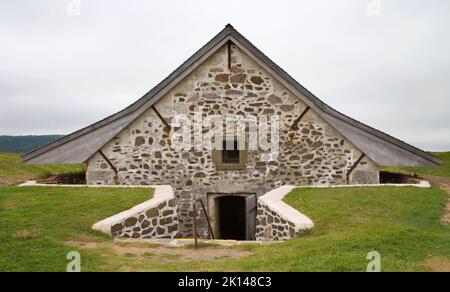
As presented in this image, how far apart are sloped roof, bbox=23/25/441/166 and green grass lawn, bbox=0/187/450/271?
5.86 ft

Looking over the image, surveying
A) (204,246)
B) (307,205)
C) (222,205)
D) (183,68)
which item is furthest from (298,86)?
(204,246)

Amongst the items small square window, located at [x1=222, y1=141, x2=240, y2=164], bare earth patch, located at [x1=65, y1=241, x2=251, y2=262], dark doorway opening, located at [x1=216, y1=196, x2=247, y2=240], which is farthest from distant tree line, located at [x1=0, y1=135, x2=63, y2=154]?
bare earth patch, located at [x1=65, y1=241, x2=251, y2=262]

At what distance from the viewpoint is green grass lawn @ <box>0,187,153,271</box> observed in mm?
Answer: 6348

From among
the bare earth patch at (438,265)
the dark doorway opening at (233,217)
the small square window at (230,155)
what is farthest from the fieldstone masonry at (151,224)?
the dark doorway opening at (233,217)

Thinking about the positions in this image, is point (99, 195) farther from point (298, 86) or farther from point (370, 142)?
point (370, 142)

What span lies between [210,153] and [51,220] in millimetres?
5935

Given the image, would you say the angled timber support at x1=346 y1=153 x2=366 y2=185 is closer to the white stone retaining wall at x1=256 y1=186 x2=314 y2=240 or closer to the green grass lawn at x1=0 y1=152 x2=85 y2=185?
the white stone retaining wall at x1=256 y1=186 x2=314 y2=240

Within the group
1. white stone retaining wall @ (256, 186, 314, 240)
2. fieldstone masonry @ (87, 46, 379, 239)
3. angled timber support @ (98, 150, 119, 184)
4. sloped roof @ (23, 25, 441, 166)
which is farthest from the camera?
angled timber support @ (98, 150, 119, 184)

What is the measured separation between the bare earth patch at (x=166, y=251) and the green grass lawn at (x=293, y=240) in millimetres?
37

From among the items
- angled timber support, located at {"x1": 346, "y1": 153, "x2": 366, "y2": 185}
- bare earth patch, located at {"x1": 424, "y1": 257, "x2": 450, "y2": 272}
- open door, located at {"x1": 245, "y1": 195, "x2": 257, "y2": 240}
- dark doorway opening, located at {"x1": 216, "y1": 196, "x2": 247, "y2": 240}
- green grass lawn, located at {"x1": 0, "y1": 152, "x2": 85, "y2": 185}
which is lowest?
dark doorway opening, located at {"x1": 216, "y1": 196, "x2": 247, "y2": 240}

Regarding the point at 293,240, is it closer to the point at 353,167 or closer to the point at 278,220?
the point at 278,220

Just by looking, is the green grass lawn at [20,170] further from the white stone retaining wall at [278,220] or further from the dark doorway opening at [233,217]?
the white stone retaining wall at [278,220]

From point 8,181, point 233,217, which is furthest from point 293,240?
point 8,181

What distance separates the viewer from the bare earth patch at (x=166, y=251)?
7.09m
